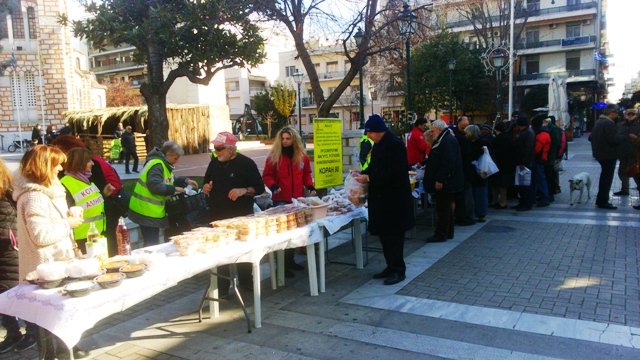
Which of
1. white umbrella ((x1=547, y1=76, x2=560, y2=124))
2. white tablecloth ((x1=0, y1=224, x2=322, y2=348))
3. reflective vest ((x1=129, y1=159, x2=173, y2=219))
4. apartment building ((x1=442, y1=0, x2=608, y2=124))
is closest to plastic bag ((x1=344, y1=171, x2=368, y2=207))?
reflective vest ((x1=129, y1=159, x2=173, y2=219))

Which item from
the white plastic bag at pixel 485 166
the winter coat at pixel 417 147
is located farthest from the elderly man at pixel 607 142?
the winter coat at pixel 417 147

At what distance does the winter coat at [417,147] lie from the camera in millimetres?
9336

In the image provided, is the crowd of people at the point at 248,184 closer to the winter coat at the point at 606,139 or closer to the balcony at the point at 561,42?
the winter coat at the point at 606,139

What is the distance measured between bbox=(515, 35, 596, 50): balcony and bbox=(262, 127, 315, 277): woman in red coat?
45.5m

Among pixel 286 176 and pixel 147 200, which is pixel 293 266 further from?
pixel 147 200

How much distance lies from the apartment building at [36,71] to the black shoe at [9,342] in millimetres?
32364

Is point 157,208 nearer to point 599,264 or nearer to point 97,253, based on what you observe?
point 97,253

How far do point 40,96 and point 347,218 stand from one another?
120 ft

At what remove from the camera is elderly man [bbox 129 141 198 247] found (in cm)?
533

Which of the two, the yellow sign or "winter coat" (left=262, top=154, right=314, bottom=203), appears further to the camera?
the yellow sign

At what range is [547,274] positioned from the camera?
19.0ft

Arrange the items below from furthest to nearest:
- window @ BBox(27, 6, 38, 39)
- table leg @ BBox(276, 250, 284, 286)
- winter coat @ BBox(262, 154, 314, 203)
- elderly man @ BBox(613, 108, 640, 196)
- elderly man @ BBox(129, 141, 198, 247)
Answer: window @ BBox(27, 6, 38, 39) → elderly man @ BBox(613, 108, 640, 196) → winter coat @ BBox(262, 154, 314, 203) → table leg @ BBox(276, 250, 284, 286) → elderly man @ BBox(129, 141, 198, 247)

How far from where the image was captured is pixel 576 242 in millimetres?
7219

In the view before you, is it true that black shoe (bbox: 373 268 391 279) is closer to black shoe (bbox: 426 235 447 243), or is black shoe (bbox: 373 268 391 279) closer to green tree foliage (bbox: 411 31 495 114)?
black shoe (bbox: 426 235 447 243)
